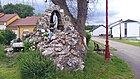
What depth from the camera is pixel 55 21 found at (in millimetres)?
13203

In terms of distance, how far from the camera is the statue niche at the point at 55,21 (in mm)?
13118

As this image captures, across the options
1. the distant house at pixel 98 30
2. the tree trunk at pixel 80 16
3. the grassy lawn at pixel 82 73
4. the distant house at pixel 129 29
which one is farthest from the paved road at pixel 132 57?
the distant house at pixel 98 30

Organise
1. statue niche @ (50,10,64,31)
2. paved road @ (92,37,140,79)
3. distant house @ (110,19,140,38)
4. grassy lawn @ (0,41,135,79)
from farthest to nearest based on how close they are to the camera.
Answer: distant house @ (110,19,140,38)
paved road @ (92,37,140,79)
statue niche @ (50,10,64,31)
grassy lawn @ (0,41,135,79)

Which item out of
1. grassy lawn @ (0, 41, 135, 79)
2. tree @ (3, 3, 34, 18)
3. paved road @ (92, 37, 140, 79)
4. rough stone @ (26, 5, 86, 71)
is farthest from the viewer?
tree @ (3, 3, 34, 18)

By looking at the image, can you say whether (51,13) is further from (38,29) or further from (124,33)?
(124,33)

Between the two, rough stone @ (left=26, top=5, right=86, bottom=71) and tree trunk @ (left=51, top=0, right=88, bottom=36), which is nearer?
rough stone @ (left=26, top=5, right=86, bottom=71)

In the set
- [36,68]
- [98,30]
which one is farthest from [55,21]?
[98,30]

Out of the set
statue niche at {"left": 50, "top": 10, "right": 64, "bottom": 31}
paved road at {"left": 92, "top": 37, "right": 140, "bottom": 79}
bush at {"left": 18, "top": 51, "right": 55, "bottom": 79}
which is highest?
statue niche at {"left": 50, "top": 10, "right": 64, "bottom": 31}

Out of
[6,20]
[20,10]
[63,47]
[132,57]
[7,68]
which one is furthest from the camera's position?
[20,10]

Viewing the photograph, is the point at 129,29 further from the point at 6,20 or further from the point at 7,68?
the point at 7,68

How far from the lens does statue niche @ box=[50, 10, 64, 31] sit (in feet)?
43.0

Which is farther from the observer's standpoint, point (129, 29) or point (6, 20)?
point (129, 29)

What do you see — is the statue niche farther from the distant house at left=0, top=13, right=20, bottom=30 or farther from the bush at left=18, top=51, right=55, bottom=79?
the distant house at left=0, top=13, right=20, bottom=30

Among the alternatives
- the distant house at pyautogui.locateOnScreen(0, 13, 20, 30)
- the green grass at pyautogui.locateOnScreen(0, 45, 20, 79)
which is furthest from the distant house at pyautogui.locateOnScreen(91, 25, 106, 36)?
the green grass at pyautogui.locateOnScreen(0, 45, 20, 79)
